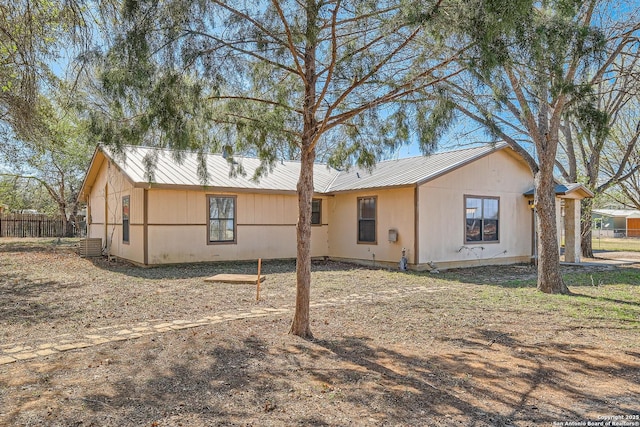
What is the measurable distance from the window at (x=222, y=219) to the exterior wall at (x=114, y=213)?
1.96 meters

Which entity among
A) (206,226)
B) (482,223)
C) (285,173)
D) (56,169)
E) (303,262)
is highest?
(56,169)

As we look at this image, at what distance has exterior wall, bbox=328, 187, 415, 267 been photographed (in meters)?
12.4

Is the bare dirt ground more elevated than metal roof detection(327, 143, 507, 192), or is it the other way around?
metal roof detection(327, 143, 507, 192)

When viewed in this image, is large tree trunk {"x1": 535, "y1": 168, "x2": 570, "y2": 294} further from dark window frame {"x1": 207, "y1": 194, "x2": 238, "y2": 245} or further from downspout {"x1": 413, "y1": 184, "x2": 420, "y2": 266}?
dark window frame {"x1": 207, "y1": 194, "x2": 238, "y2": 245}

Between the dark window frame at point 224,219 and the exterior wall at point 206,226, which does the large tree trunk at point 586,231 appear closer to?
the exterior wall at point 206,226

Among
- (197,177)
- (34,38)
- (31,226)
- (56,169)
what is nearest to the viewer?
(34,38)

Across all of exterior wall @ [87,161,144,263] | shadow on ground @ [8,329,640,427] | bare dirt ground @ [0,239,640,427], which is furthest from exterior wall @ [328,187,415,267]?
shadow on ground @ [8,329,640,427]

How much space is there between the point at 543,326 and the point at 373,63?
4.14 metres

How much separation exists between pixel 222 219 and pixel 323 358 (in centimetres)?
938

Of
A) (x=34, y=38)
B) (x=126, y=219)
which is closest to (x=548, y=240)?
(x=34, y=38)

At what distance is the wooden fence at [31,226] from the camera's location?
26406 mm

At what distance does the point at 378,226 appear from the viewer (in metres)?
13.2

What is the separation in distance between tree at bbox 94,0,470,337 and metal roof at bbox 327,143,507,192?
6.32 metres

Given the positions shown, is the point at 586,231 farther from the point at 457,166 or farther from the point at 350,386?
the point at 350,386
